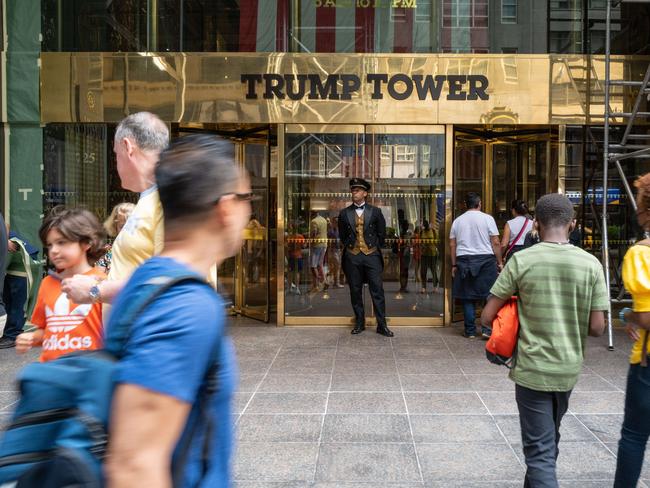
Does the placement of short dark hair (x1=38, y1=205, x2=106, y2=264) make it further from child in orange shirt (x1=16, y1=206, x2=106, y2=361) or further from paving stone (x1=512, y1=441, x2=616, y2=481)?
paving stone (x1=512, y1=441, x2=616, y2=481)

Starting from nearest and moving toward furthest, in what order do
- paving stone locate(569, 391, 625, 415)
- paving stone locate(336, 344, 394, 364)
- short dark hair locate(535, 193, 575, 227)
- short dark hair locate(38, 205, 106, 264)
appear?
short dark hair locate(38, 205, 106, 264)
short dark hair locate(535, 193, 575, 227)
paving stone locate(569, 391, 625, 415)
paving stone locate(336, 344, 394, 364)

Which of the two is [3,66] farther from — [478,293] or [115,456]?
[115,456]

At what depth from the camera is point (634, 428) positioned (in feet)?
10.8

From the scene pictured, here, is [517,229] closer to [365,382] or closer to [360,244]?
[360,244]

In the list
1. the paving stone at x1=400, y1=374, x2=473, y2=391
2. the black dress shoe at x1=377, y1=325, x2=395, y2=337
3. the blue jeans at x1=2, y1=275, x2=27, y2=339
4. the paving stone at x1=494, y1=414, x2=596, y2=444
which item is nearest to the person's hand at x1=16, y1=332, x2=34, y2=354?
the paving stone at x1=494, y1=414, x2=596, y2=444

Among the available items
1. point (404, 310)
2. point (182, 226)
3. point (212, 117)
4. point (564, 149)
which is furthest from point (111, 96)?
point (182, 226)

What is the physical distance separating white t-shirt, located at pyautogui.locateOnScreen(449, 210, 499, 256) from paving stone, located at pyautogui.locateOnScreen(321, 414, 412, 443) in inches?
161

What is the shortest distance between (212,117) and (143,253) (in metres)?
7.25

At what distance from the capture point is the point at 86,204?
984 centimetres

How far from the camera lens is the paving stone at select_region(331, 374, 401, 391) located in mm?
6324

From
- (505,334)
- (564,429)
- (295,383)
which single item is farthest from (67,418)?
(295,383)

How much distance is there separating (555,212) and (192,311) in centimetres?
253

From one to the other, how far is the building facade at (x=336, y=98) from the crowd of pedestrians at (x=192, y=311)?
479 cm

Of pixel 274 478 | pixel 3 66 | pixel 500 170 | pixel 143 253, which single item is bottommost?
pixel 274 478
